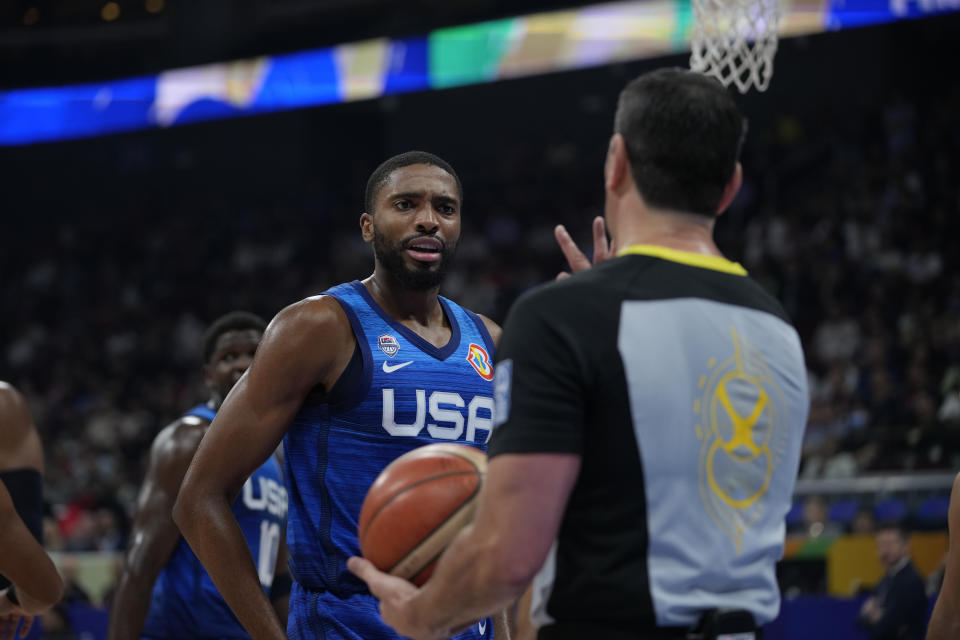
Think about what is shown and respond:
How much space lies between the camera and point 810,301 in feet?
45.6

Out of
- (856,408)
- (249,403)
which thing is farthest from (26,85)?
(249,403)

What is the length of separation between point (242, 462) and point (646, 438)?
147cm

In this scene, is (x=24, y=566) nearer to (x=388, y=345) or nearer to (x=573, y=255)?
(x=388, y=345)

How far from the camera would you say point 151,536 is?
4844 mm

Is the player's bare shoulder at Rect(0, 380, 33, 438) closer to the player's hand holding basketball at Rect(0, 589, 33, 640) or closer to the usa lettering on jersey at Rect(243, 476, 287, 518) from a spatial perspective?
the player's hand holding basketball at Rect(0, 589, 33, 640)

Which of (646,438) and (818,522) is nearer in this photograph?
(646,438)

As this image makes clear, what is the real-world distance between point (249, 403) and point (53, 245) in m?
20.7

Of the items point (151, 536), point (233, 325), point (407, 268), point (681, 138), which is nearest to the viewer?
point (681, 138)

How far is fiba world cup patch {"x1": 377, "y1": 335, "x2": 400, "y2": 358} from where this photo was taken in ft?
11.3

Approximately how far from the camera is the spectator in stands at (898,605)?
301 inches

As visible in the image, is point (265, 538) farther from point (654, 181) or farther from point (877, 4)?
point (877, 4)

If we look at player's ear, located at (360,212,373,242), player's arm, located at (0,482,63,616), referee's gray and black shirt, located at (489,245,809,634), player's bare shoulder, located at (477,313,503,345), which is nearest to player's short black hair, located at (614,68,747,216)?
referee's gray and black shirt, located at (489,245,809,634)

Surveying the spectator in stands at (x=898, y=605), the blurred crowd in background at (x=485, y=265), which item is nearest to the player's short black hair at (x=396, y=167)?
the blurred crowd in background at (x=485, y=265)

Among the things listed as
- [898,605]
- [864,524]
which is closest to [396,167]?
[898,605]
